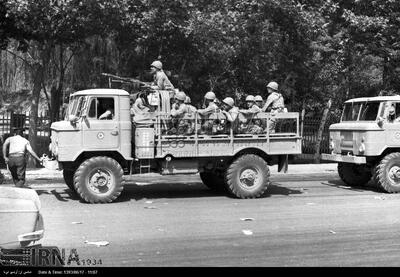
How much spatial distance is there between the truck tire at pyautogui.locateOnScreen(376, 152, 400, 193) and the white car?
10183 mm

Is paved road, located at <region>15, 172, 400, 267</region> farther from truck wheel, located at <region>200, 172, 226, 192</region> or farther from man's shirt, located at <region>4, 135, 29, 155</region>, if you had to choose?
man's shirt, located at <region>4, 135, 29, 155</region>

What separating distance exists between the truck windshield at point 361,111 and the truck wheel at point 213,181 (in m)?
4.07

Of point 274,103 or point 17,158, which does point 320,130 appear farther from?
point 17,158

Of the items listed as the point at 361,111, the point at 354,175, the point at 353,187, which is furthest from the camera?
the point at 354,175

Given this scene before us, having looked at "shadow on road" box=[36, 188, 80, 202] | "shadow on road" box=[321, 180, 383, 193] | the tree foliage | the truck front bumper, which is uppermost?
the tree foliage

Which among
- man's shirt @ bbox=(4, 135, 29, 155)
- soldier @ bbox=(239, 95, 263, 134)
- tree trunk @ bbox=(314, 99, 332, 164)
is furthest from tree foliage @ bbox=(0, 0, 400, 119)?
man's shirt @ bbox=(4, 135, 29, 155)

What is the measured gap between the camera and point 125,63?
62.4 ft

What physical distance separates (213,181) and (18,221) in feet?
30.7

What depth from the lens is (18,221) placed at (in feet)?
16.2

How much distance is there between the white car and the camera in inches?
189

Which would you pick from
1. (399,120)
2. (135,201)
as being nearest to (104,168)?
(135,201)

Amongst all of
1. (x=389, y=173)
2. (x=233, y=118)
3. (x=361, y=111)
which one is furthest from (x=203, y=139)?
(x=361, y=111)

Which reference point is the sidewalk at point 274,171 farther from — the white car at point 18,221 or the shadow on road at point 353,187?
the white car at point 18,221
